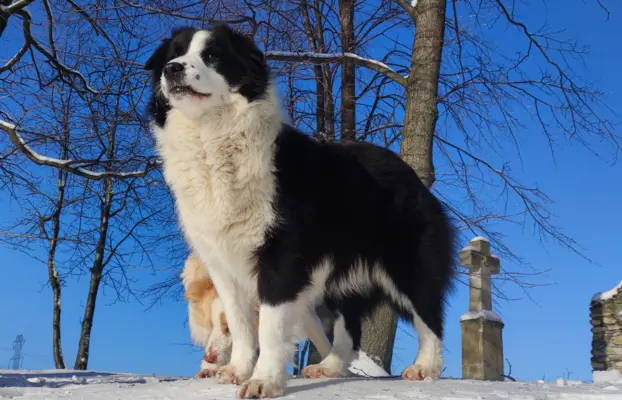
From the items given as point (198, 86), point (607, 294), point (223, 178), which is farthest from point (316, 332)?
point (607, 294)

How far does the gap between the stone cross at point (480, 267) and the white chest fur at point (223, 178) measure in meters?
6.47

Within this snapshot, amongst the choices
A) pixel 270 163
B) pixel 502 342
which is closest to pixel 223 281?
pixel 270 163

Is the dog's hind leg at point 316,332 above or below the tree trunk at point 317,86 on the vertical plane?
below

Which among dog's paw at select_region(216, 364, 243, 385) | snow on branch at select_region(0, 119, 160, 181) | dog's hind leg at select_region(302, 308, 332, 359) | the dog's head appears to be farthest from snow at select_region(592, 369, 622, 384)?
snow on branch at select_region(0, 119, 160, 181)

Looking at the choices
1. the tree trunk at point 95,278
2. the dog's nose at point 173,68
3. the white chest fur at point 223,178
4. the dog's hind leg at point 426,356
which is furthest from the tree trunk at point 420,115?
the tree trunk at point 95,278

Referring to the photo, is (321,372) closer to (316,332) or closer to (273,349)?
(316,332)

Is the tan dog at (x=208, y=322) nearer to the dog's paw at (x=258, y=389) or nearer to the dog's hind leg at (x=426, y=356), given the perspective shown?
the dog's hind leg at (x=426, y=356)

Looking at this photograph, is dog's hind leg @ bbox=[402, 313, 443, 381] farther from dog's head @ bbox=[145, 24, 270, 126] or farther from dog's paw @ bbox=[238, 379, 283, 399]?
dog's head @ bbox=[145, 24, 270, 126]

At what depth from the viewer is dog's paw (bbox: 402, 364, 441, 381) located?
3.77 meters

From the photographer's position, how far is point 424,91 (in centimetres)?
741

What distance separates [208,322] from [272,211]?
2240 millimetres

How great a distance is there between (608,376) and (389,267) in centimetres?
211

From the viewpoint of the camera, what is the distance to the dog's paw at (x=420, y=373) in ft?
12.4

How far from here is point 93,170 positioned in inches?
333
